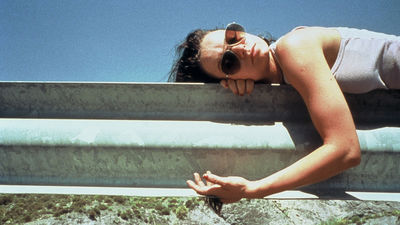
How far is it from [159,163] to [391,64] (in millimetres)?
1120

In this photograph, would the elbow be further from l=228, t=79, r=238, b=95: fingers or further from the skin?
l=228, t=79, r=238, b=95: fingers

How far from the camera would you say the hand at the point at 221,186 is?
2.98ft

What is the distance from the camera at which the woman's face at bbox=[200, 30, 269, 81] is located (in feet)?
4.16

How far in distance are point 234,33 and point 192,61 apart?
1.20ft

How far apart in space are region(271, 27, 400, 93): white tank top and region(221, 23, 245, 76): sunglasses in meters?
0.43

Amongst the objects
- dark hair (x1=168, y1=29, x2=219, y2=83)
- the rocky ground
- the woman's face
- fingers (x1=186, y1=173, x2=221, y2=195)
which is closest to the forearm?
fingers (x1=186, y1=173, x2=221, y2=195)

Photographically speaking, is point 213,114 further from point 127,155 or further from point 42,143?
point 42,143

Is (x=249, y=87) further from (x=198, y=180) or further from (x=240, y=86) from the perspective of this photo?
(x=198, y=180)

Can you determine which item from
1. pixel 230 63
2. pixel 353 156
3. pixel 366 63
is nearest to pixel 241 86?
pixel 230 63

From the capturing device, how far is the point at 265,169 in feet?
3.15

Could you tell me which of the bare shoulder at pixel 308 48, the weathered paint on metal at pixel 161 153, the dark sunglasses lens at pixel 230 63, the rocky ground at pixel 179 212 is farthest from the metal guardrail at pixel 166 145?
the rocky ground at pixel 179 212

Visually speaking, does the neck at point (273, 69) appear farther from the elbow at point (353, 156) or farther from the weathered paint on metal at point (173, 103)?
the elbow at point (353, 156)

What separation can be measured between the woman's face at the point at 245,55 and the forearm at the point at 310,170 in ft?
1.52

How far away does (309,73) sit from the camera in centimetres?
98
